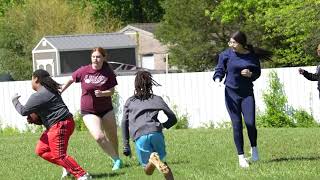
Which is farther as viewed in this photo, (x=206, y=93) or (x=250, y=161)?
(x=206, y=93)

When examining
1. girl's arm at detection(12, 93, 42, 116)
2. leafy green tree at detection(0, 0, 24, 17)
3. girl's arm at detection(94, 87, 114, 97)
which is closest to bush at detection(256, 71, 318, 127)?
girl's arm at detection(94, 87, 114, 97)

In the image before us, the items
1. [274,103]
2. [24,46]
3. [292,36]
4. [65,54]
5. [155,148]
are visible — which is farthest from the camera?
[24,46]

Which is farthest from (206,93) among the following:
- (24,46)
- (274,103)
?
(24,46)

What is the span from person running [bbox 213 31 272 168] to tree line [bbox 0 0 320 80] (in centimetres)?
463

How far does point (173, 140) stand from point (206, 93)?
705cm

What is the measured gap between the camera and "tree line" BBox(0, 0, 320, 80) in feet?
102

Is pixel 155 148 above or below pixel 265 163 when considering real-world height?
above

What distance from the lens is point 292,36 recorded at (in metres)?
35.0

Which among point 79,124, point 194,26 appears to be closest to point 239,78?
point 79,124

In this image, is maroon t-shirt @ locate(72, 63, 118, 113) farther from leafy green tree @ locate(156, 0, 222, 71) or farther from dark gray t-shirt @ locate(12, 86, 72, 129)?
leafy green tree @ locate(156, 0, 222, 71)

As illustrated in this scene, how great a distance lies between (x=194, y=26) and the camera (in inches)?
1797

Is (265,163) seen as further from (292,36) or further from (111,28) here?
(111,28)

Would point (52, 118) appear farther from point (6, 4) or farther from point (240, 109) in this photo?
point (6, 4)

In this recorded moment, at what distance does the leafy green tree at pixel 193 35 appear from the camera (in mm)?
44938
